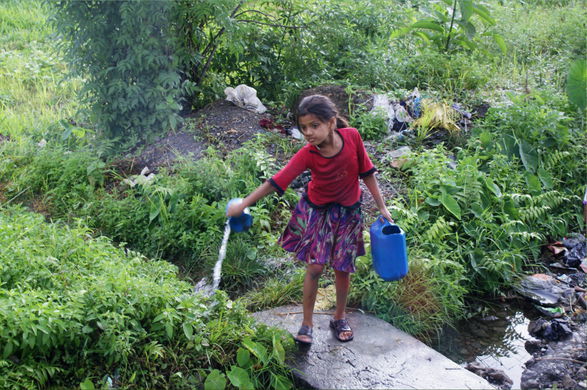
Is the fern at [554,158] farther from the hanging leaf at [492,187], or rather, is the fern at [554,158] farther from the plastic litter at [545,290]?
the plastic litter at [545,290]

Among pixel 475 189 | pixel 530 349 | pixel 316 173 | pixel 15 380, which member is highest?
pixel 316 173

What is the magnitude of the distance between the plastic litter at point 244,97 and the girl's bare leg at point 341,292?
9.19 ft

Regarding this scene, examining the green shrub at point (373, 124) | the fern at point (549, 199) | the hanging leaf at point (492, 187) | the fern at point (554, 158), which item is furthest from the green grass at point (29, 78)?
the fern at point (554, 158)

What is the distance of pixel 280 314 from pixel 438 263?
3.59ft

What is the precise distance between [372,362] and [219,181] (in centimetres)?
182

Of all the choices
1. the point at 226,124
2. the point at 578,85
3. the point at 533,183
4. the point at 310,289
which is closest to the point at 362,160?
the point at 310,289

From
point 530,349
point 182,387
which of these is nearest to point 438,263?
point 530,349

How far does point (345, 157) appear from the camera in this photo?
296 cm

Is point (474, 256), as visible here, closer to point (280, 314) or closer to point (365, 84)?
point (280, 314)

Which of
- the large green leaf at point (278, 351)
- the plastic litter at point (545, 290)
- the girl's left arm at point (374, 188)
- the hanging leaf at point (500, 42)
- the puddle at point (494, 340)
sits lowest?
the puddle at point (494, 340)

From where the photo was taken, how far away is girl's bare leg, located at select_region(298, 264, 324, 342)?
122 inches

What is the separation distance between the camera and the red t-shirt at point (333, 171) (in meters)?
2.94

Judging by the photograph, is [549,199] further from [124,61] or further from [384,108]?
[124,61]

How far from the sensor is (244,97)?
5738 millimetres
